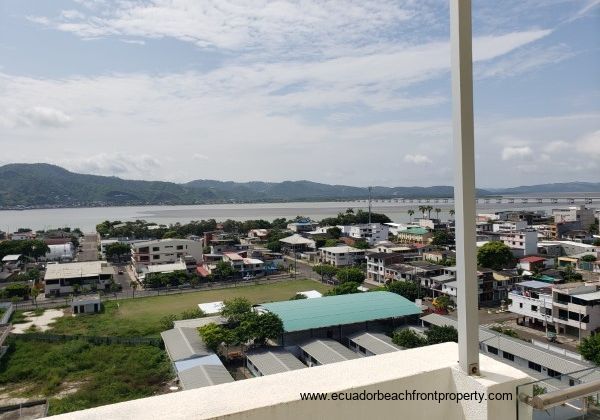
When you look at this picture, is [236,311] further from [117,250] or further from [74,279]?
[117,250]

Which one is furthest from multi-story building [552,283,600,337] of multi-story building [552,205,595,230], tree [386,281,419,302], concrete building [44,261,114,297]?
multi-story building [552,205,595,230]

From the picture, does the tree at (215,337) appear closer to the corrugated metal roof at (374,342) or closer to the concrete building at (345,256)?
the corrugated metal roof at (374,342)

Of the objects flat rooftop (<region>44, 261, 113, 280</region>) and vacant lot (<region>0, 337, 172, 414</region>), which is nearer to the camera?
vacant lot (<region>0, 337, 172, 414</region>)

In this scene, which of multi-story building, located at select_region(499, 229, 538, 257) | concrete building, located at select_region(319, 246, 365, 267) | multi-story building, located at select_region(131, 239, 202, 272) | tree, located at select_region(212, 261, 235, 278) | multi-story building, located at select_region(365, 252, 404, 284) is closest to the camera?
multi-story building, located at select_region(365, 252, 404, 284)

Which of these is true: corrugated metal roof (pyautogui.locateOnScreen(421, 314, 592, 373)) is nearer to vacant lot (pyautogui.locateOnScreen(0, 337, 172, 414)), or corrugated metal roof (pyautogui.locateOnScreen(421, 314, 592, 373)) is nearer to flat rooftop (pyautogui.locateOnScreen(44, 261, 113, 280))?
vacant lot (pyautogui.locateOnScreen(0, 337, 172, 414))

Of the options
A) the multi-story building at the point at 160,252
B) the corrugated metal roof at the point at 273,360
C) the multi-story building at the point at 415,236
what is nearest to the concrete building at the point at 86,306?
the multi-story building at the point at 160,252

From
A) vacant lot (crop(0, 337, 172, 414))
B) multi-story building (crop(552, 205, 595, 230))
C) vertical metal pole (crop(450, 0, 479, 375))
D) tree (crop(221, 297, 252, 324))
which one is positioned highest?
vertical metal pole (crop(450, 0, 479, 375))
